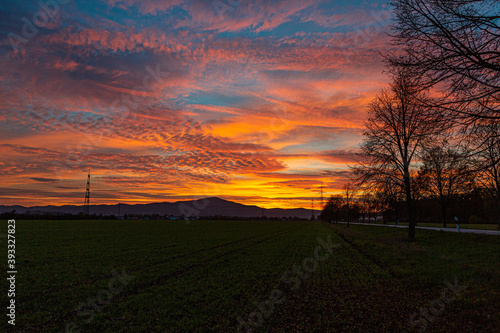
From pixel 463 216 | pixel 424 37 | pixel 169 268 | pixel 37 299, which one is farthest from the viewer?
pixel 463 216

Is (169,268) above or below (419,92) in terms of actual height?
below

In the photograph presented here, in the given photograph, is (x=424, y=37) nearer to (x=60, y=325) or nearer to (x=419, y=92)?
(x=419, y=92)

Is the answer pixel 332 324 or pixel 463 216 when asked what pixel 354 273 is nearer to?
pixel 332 324

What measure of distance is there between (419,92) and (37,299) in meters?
13.5

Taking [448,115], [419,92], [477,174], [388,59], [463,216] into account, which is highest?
[388,59]

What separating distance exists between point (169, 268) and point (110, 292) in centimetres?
515

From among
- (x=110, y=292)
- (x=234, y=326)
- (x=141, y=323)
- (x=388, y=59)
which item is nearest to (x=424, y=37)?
(x=388, y=59)

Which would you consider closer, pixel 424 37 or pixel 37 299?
pixel 424 37

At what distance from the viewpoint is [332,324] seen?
26.9 feet

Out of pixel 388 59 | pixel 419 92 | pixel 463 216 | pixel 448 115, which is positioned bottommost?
pixel 463 216

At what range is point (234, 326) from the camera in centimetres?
798

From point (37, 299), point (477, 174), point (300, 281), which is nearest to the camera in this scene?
point (477, 174)

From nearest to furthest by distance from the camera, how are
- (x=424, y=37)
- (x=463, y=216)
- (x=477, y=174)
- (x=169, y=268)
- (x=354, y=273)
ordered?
(x=424, y=37), (x=477, y=174), (x=354, y=273), (x=169, y=268), (x=463, y=216)

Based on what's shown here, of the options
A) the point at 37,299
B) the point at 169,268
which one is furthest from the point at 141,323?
the point at 169,268
